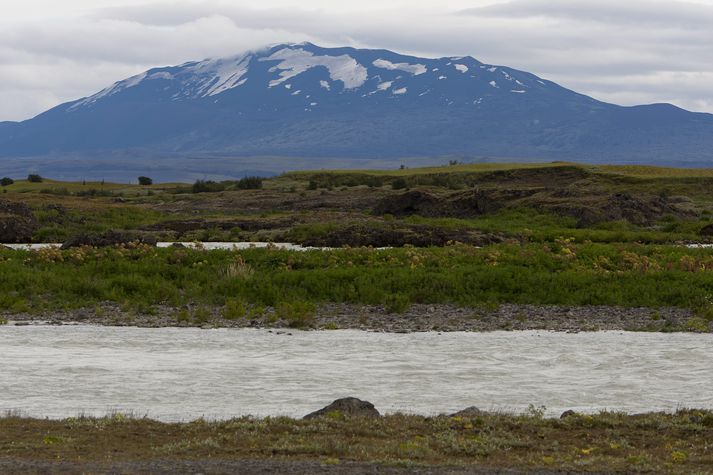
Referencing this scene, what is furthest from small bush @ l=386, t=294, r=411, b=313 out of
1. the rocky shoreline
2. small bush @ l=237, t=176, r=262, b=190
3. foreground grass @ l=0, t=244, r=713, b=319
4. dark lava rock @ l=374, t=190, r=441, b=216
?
small bush @ l=237, t=176, r=262, b=190

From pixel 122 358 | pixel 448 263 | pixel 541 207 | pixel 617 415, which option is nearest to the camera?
pixel 617 415

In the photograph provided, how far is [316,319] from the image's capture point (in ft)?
94.0

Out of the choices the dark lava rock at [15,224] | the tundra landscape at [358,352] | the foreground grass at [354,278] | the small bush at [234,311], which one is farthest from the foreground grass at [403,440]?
the dark lava rock at [15,224]

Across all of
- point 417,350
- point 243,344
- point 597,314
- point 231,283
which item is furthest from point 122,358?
point 597,314

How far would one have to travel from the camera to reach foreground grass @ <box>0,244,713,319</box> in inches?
1227

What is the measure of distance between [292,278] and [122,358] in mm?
10448

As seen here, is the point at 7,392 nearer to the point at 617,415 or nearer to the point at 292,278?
the point at 617,415

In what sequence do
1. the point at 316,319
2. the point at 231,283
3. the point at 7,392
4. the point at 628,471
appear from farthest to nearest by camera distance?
the point at 231,283 → the point at 316,319 → the point at 7,392 → the point at 628,471

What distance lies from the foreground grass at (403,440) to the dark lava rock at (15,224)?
117 feet

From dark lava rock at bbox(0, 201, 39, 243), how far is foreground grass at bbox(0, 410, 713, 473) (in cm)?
3560

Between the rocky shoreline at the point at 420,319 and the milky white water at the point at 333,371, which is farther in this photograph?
the rocky shoreline at the point at 420,319

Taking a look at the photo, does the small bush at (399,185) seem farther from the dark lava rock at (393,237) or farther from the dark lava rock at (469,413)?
the dark lava rock at (469,413)

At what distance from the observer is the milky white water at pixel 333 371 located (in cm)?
1862

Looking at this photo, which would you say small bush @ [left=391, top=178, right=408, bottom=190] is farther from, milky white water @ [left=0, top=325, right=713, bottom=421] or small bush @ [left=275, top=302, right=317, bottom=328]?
milky white water @ [left=0, top=325, right=713, bottom=421]
